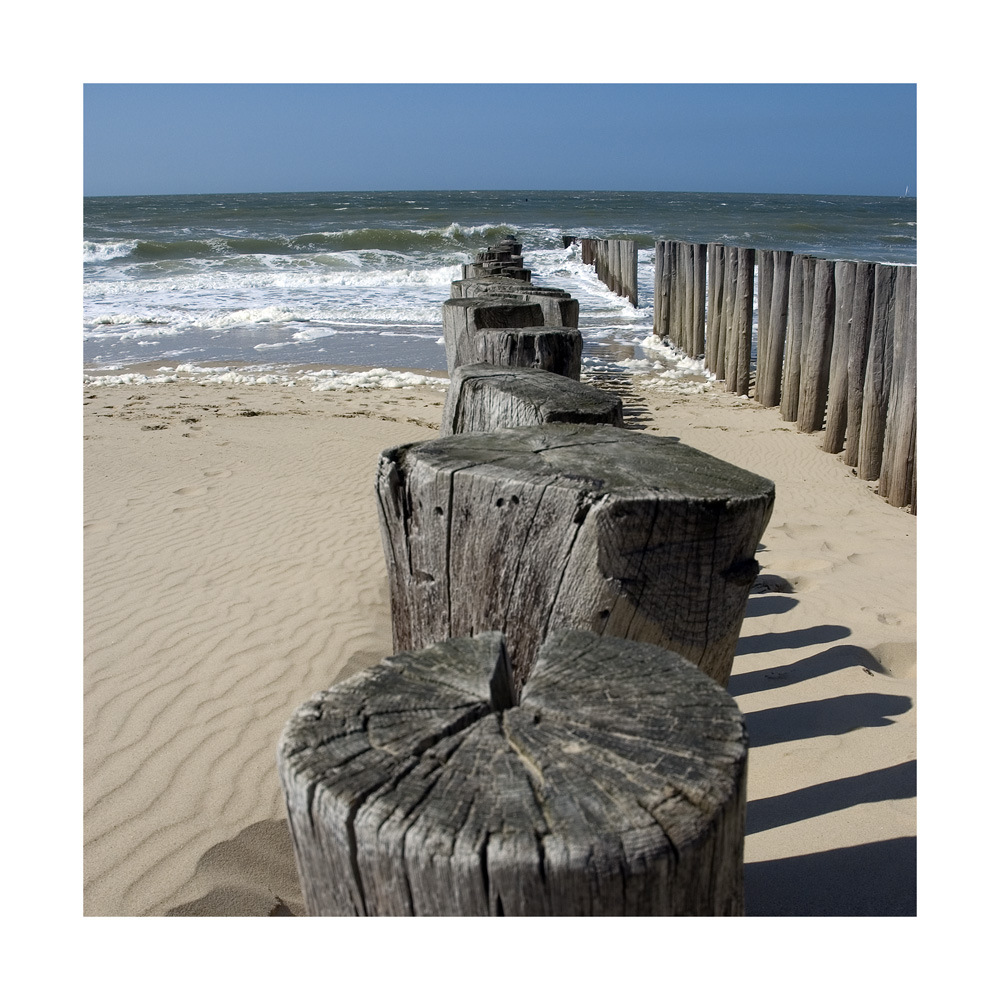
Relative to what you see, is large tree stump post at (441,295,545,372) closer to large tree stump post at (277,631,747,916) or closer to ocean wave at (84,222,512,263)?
large tree stump post at (277,631,747,916)

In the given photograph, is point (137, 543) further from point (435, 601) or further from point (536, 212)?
point (536, 212)

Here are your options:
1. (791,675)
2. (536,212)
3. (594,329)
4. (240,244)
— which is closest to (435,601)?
(791,675)

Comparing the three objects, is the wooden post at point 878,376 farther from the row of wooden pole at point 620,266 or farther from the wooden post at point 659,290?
the row of wooden pole at point 620,266

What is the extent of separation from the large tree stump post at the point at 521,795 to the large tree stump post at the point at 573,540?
0.41 m

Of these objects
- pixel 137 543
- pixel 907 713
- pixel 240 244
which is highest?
pixel 240 244

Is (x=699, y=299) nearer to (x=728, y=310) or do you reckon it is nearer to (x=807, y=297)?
(x=728, y=310)

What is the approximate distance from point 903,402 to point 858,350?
0.81m

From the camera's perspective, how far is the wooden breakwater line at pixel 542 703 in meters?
1.03

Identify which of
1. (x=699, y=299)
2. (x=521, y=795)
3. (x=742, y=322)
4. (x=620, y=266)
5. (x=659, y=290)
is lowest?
(x=521, y=795)

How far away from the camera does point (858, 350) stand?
6207 mm

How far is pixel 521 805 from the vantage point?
41.4 inches

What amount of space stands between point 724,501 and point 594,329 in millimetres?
11762

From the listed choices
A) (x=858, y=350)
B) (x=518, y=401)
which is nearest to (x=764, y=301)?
(x=858, y=350)

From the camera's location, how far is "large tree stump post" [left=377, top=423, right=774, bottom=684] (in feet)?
5.57
